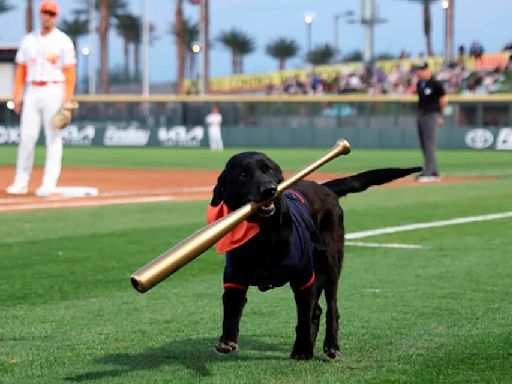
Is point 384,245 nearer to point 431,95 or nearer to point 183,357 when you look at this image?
point 183,357

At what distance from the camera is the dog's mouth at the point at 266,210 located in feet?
15.1

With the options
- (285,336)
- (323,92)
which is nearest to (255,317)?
(285,336)

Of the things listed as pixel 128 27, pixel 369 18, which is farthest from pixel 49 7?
pixel 128 27

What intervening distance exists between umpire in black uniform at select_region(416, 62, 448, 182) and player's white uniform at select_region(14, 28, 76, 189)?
751cm

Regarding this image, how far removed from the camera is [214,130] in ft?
147

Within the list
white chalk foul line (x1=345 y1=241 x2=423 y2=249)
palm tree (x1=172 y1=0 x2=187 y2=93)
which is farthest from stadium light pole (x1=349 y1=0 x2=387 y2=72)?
white chalk foul line (x1=345 y1=241 x2=423 y2=249)

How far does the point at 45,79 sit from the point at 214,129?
31.2 m

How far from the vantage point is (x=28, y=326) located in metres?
5.83

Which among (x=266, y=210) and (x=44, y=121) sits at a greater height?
(x=44, y=121)

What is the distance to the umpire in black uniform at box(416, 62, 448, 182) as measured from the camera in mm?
19594

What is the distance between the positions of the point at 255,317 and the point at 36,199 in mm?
8479

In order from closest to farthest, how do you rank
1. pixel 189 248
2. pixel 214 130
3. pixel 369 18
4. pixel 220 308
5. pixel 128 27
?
pixel 189 248
pixel 220 308
pixel 214 130
pixel 369 18
pixel 128 27

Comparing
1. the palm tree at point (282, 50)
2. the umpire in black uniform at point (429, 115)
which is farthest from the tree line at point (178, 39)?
the umpire in black uniform at point (429, 115)

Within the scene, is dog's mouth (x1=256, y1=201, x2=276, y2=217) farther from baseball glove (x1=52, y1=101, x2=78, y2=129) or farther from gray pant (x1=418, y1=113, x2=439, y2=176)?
gray pant (x1=418, y1=113, x2=439, y2=176)
